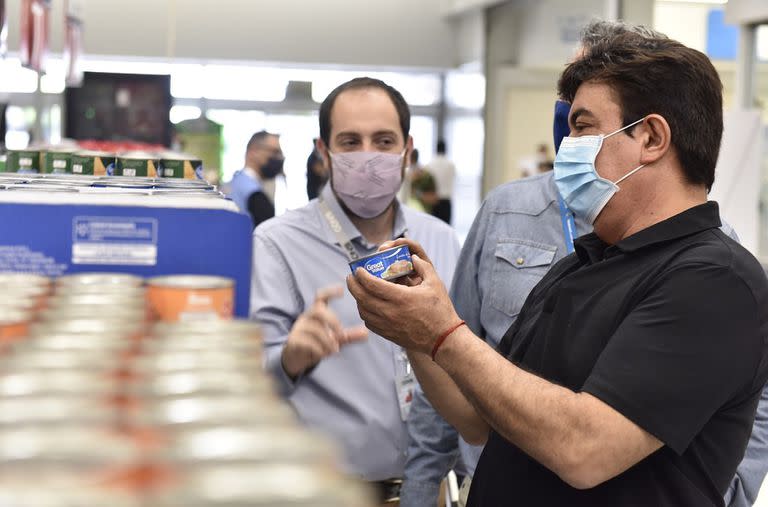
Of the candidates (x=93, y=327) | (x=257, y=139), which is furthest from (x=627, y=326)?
(x=257, y=139)

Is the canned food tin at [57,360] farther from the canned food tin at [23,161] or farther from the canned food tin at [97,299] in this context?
the canned food tin at [23,161]

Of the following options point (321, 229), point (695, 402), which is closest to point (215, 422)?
point (695, 402)

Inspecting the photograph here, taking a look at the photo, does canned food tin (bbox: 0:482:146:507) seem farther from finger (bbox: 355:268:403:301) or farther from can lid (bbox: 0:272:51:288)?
finger (bbox: 355:268:403:301)

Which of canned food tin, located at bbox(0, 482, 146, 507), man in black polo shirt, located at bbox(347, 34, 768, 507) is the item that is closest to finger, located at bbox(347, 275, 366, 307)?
man in black polo shirt, located at bbox(347, 34, 768, 507)

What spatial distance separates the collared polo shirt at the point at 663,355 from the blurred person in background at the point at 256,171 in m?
4.50

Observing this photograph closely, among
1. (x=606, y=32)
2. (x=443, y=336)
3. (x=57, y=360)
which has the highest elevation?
(x=606, y=32)

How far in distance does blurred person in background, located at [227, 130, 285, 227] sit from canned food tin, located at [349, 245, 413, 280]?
4353 mm

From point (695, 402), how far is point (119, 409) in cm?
103

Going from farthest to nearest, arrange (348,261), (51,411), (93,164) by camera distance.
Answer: (348,261) → (93,164) → (51,411)

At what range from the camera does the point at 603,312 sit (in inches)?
67.8

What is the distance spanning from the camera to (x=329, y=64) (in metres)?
16.6

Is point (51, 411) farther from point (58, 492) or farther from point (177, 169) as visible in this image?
point (177, 169)

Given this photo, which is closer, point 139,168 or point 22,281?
point 22,281

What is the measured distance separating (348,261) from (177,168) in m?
0.79
